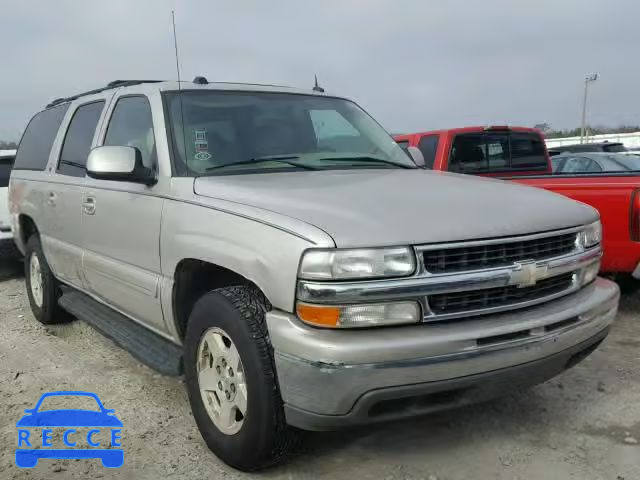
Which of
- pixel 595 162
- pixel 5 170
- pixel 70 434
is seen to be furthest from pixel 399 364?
pixel 595 162

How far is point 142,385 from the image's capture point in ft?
13.0

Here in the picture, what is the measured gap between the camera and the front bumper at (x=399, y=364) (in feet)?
7.54

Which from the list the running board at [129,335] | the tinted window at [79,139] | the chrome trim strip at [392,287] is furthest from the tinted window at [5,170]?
the chrome trim strip at [392,287]

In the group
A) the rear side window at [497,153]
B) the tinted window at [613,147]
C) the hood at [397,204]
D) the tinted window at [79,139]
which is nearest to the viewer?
the hood at [397,204]

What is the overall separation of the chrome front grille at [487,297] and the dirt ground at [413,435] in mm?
829

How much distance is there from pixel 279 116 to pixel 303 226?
152 centimetres

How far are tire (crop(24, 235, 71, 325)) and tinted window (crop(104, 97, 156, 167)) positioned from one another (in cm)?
163

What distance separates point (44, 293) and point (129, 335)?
6.35 ft

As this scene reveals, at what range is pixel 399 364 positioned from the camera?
2.31 meters

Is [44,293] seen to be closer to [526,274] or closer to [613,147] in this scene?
[526,274]

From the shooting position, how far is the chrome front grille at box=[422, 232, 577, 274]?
7.95 ft

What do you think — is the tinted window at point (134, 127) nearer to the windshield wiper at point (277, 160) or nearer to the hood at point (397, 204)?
the windshield wiper at point (277, 160)

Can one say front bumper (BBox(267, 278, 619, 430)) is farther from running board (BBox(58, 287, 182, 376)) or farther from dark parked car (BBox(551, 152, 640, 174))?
dark parked car (BBox(551, 152, 640, 174))

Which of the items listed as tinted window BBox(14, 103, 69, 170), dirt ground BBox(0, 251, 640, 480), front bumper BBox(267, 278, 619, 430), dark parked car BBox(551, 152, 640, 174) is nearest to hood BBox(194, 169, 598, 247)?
front bumper BBox(267, 278, 619, 430)
